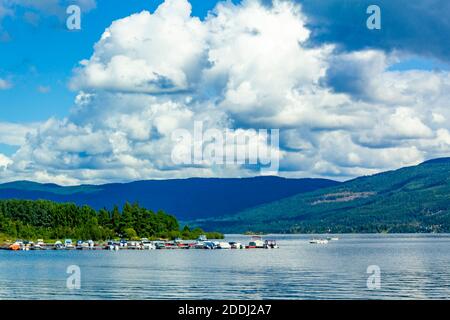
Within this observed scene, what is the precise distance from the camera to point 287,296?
8112cm

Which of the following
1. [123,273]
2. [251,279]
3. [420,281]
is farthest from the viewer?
[123,273]

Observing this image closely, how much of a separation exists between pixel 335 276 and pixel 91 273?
137ft

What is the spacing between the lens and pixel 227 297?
81.7 m

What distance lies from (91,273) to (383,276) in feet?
159

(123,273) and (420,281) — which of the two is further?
(123,273)
